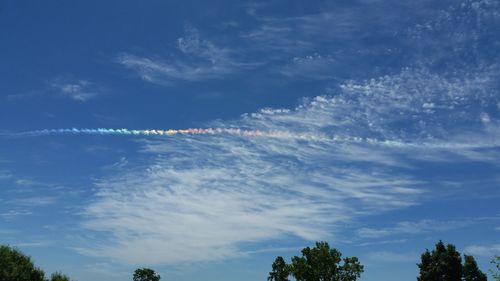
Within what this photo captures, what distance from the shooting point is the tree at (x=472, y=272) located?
74312mm

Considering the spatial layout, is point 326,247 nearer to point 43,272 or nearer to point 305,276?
point 305,276

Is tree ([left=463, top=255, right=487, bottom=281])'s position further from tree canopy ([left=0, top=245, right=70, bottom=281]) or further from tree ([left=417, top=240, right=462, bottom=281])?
tree canopy ([left=0, top=245, right=70, bottom=281])

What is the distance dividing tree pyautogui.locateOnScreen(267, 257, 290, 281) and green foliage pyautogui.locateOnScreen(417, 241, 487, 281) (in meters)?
26.5

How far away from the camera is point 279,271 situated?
96.9 meters

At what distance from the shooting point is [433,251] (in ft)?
261

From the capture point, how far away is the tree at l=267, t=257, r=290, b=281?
95938mm

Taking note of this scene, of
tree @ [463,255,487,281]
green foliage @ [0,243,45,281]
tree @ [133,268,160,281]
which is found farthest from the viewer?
tree @ [133,268,160,281]

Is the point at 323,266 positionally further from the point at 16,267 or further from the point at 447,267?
the point at 16,267

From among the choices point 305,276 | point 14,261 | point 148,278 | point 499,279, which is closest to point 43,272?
point 14,261

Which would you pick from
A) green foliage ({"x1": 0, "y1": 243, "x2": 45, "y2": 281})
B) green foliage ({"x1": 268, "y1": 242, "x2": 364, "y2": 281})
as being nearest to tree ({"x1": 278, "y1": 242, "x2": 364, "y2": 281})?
green foliage ({"x1": 268, "y1": 242, "x2": 364, "y2": 281})

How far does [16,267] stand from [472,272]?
65.2m

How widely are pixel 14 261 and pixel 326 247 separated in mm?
47530

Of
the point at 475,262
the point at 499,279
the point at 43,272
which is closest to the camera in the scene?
the point at 499,279

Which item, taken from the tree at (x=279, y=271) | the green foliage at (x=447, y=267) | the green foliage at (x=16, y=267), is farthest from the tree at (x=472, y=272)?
the green foliage at (x=16, y=267)
